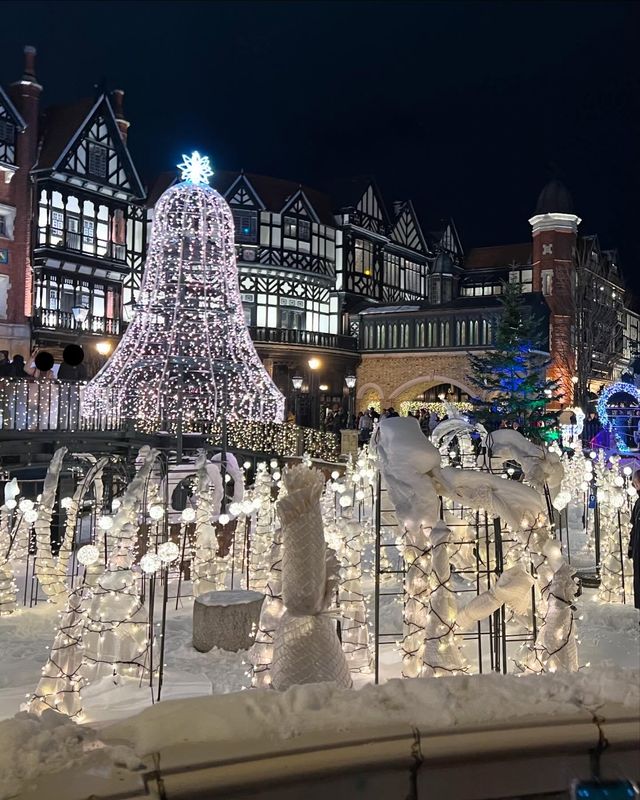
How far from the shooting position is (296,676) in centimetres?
396

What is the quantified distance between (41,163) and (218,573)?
26.1 m

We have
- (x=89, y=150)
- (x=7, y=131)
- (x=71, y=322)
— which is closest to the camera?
(x=7, y=131)

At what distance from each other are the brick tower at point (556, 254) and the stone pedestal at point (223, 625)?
32320 millimetres

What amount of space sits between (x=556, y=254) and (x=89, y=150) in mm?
23231

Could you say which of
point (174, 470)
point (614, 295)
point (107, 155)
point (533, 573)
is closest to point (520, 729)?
point (533, 573)

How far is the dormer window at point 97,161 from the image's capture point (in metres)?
31.3

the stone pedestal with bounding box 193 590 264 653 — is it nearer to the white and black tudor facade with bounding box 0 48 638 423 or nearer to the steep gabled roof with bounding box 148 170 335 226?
the white and black tudor facade with bounding box 0 48 638 423

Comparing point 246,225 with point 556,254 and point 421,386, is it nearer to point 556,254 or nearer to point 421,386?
point 421,386

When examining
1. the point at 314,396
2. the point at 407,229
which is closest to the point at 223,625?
the point at 314,396

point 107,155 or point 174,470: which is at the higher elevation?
point 107,155

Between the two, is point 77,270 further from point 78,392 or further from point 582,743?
point 582,743

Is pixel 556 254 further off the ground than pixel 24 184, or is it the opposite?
pixel 24 184

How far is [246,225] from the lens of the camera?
36.2 meters

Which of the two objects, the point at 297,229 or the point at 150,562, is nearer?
the point at 150,562
